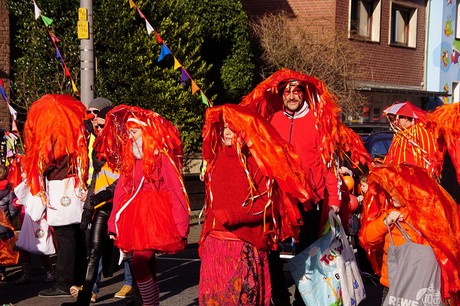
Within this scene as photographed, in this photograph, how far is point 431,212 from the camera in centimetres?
585

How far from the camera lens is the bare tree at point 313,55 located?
23.2m

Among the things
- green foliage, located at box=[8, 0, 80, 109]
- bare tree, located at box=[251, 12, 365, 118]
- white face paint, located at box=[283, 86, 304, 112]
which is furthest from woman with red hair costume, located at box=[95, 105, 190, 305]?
bare tree, located at box=[251, 12, 365, 118]

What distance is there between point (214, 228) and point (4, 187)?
4.67 metres

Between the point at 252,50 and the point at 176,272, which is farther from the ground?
the point at 252,50

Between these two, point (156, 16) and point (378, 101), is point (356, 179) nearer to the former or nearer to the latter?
point (156, 16)

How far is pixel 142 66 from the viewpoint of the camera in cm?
1706

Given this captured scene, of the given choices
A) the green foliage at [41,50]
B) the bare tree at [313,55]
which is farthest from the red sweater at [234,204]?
the bare tree at [313,55]

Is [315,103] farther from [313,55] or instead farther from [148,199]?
[313,55]

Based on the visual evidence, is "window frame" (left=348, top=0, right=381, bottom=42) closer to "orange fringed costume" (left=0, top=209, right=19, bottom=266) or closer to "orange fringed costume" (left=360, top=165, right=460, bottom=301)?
"orange fringed costume" (left=0, top=209, right=19, bottom=266)

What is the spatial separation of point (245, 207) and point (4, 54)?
12.1 m

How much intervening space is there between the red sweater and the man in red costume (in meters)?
1.23

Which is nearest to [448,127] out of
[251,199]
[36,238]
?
[251,199]

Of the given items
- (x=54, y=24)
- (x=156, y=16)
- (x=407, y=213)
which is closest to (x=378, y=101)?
(x=156, y=16)

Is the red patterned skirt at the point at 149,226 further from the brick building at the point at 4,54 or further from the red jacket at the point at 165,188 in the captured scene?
the brick building at the point at 4,54
